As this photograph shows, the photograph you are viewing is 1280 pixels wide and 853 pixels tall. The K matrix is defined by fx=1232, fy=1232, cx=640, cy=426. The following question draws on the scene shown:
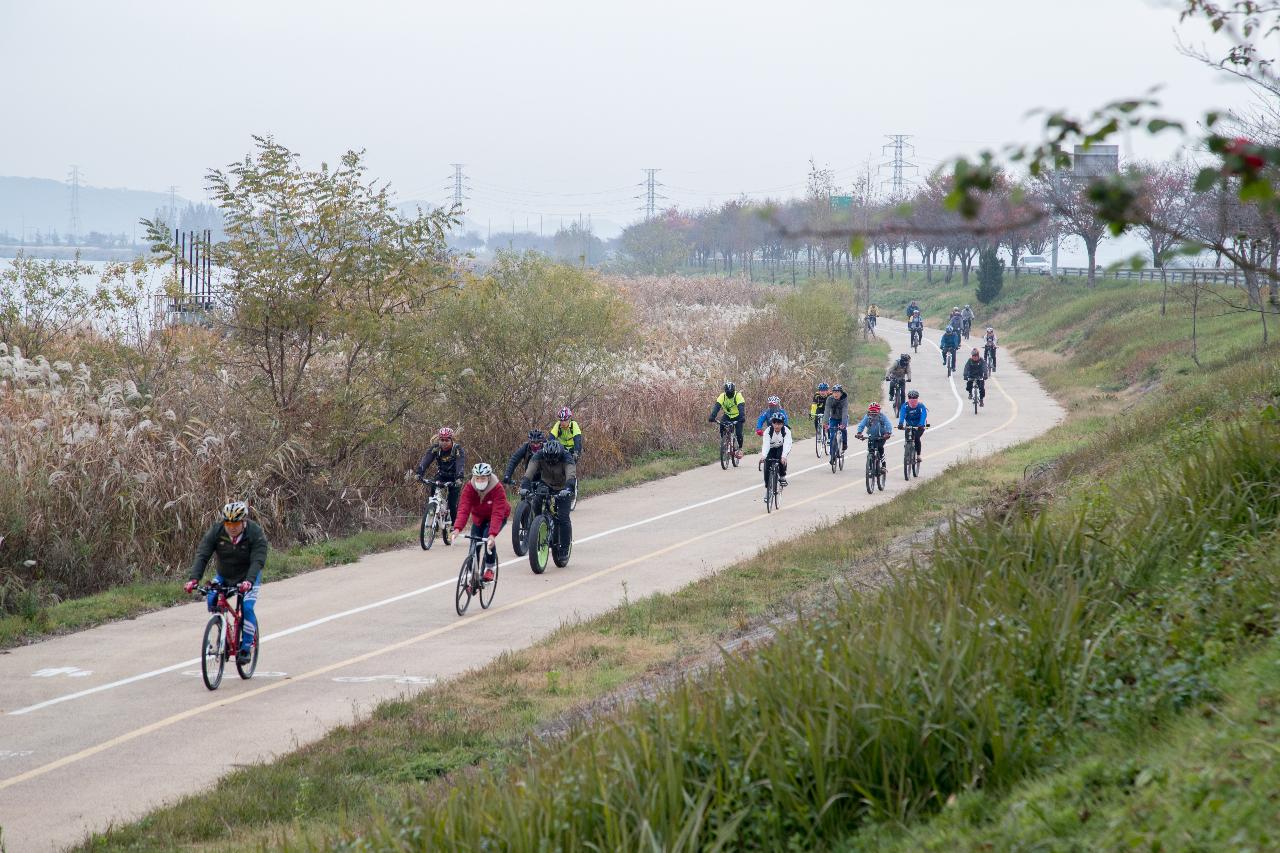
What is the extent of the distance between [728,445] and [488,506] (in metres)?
14.4

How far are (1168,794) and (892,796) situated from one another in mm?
1220

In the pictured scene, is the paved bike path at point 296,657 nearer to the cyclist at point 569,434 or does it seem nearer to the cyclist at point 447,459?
the cyclist at point 447,459

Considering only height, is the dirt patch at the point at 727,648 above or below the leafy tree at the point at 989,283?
below

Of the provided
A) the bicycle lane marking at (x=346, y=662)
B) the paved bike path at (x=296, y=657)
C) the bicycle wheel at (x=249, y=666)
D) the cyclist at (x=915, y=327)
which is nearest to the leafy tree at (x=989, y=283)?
the cyclist at (x=915, y=327)

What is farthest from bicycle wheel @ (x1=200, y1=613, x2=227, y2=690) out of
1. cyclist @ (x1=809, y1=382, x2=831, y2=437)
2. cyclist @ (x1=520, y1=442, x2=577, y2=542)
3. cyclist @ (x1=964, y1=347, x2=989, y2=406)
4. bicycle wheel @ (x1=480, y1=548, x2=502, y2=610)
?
cyclist @ (x1=964, y1=347, x2=989, y2=406)

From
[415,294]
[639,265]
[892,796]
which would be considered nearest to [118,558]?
[415,294]

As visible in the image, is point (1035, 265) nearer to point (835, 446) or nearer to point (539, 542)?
point (835, 446)

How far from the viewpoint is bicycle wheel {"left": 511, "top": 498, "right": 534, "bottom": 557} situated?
18.5m

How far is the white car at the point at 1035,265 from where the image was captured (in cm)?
8688

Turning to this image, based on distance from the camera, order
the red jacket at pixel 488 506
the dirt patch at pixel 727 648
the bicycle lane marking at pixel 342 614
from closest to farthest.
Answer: the dirt patch at pixel 727 648
the bicycle lane marking at pixel 342 614
the red jacket at pixel 488 506

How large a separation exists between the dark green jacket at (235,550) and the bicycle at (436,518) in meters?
7.29

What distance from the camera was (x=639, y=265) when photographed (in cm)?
13812

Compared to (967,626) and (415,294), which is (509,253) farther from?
(967,626)

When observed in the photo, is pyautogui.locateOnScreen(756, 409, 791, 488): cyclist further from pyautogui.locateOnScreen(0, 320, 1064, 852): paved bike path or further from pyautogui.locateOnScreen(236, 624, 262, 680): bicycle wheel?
pyautogui.locateOnScreen(236, 624, 262, 680): bicycle wheel
